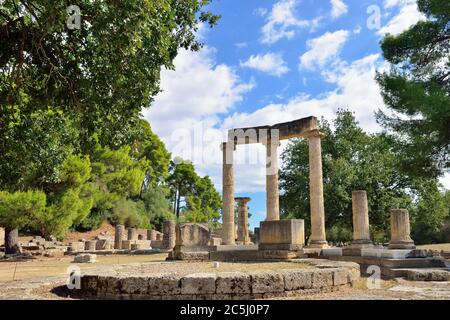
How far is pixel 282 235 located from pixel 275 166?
6.35 meters

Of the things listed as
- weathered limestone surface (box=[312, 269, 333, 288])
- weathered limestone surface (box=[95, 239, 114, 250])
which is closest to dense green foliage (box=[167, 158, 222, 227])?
weathered limestone surface (box=[95, 239, 114, 250])

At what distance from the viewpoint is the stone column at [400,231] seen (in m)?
17.1

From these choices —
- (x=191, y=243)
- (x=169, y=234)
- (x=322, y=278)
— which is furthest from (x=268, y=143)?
(x=322, y=278)

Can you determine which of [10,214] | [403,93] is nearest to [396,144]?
[403,93]

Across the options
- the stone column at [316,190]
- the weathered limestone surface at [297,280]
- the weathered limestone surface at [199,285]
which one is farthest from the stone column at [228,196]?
the weathered limestone surface at [199,285]

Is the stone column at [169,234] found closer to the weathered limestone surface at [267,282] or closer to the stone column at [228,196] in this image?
the stone column at [228,196]

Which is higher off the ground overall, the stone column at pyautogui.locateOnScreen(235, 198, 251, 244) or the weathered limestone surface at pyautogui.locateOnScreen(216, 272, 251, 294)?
the stone column at pyautogui.locateOnScreen(235, 198, 251, 244)

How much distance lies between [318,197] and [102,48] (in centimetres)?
1442

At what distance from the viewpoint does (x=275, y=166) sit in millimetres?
21422

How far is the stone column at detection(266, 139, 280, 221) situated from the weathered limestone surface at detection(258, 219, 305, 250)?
5240 millimetres

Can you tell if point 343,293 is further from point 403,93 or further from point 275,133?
point 275,133

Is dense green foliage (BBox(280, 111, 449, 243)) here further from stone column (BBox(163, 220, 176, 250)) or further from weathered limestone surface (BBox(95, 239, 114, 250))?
weathered limestone surface (BBox(95, 239, 114, 250))

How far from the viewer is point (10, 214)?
20828mm

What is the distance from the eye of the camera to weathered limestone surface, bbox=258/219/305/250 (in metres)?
15.3
